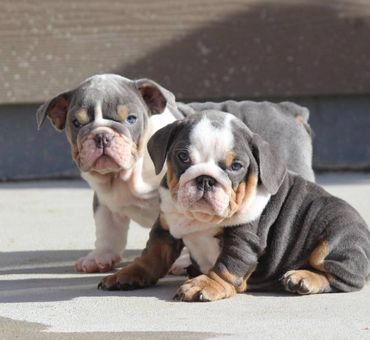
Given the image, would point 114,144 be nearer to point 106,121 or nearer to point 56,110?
point 106,121

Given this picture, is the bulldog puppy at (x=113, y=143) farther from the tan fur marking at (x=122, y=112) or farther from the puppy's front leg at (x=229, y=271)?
the puppy's front leg at (x=229, y=271)

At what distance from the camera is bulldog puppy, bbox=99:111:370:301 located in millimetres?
4859

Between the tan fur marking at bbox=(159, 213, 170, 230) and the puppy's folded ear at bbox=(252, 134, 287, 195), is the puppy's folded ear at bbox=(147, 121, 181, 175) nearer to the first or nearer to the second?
the tan fur marking at bbox=(159, 213, 170, 230)

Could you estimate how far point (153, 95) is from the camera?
5934mm

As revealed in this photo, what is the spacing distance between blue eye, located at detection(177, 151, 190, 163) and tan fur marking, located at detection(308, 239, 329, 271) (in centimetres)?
70

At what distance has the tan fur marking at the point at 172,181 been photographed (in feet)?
16.2

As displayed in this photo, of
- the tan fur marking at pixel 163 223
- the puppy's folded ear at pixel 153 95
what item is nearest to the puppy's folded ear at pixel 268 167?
the tan fur marking at pixel 163 223

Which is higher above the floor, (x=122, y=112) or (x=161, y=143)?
(x=161, y=143)

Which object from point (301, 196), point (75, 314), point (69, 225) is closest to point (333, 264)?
point (301, 196)

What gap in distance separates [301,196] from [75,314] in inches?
47.4

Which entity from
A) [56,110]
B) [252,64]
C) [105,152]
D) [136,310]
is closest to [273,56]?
[252,64]

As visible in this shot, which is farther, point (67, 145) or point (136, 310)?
point (67, 145)

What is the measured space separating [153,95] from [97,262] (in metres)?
0.89

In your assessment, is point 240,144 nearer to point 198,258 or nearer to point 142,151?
point 198,258
